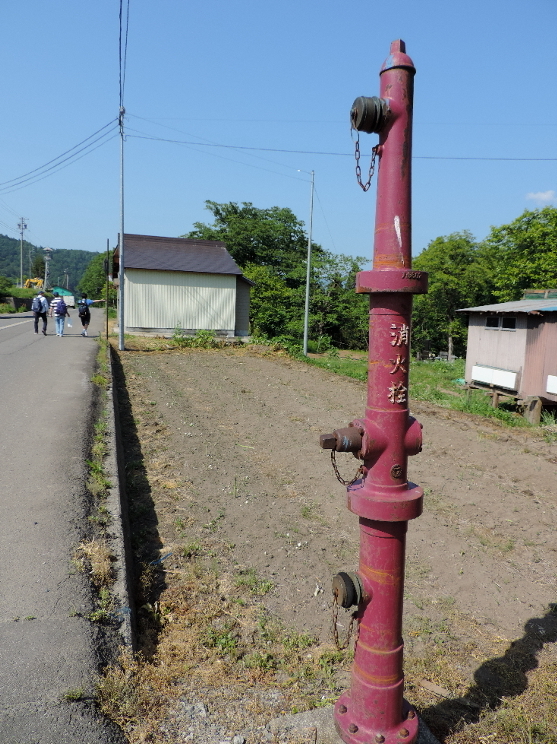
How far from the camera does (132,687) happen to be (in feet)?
9.77

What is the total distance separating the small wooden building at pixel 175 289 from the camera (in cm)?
2503

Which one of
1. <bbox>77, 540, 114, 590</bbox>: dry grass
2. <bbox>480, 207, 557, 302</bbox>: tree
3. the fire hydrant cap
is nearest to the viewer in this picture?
the fire hydrant cap

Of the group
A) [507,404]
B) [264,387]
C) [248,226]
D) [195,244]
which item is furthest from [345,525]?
[248,226]

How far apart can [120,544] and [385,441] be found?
2.96 meters

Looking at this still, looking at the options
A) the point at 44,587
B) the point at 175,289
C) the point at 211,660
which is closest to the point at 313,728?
the point at 211,660

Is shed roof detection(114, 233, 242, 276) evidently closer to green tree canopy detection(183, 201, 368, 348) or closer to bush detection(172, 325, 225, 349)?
bush detection(172, 325, 225, 349)

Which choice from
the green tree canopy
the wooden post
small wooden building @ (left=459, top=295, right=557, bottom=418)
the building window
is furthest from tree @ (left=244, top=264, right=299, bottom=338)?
the wooden post

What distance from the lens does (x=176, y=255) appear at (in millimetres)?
26719

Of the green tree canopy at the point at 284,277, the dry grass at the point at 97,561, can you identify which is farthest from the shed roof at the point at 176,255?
the dry grass at the point at 97,561

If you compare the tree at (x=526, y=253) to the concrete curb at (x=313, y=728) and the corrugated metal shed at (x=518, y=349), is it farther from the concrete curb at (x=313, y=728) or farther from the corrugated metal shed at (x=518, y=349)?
the concrete curb at (x=313, y=728)

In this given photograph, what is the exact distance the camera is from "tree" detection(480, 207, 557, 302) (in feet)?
106

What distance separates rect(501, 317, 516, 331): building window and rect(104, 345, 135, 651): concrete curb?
1192 centimetres

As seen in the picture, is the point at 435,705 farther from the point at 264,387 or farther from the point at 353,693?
the point at 264,387

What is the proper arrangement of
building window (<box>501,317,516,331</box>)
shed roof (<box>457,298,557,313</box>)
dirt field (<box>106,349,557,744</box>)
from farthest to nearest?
building window (<box>501,317,516,331</box>) → shed roof (<box>457,298,557,313</box>) → dirt field (<box>106,349,557,744</box>)
